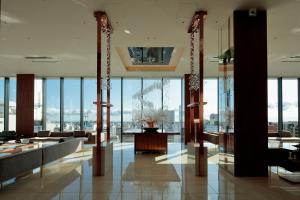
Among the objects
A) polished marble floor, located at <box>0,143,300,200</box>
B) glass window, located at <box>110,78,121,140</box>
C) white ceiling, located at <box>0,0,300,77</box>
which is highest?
white ceiling, located at <box>0,0,300,77</box>

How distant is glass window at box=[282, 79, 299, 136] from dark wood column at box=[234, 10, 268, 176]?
12.2 meters

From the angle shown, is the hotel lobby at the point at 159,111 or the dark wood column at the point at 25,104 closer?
the hotel lobby at the point at 159,111

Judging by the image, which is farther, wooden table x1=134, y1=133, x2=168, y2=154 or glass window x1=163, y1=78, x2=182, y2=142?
glass window x1=163, y1=78, x2=182, y2=142

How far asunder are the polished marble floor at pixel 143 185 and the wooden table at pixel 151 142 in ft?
11.1

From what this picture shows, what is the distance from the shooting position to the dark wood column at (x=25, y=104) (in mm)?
17484

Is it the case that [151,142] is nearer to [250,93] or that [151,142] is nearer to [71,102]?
[250,93]

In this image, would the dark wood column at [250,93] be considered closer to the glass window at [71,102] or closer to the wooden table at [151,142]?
the wooden table at [151,142]

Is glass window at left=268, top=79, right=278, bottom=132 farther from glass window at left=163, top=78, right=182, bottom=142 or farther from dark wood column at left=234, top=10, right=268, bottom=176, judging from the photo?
dark wood column at left=234, top=10, right=268, bottom=176

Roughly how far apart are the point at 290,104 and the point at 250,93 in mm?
12473

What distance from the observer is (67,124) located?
18.9 metres

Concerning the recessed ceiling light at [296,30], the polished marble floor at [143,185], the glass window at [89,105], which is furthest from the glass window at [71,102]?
the recessed ceiling light at [296,30]

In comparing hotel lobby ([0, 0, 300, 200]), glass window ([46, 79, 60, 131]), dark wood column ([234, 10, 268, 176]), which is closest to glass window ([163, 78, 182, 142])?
hotel lobby ([0, 0, 300, 200])

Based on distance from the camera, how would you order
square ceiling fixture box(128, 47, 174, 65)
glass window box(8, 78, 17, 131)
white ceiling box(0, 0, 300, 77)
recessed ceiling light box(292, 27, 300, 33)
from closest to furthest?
white ceiling box(0, 0, 300, 77)
recessed ceiling light box(292, 27, 300, 33)
square ceiling fixture box(128, 47, 174, 65)
glass window box(8, 78, 17, 131)

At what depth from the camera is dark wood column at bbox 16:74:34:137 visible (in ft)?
57.4
